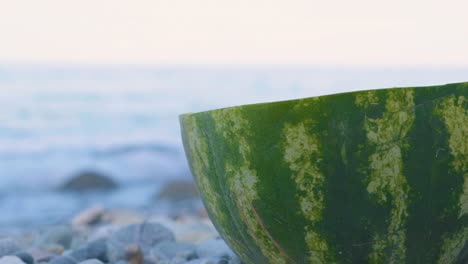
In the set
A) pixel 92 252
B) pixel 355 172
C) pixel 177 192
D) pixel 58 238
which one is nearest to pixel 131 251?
pixel 92 252

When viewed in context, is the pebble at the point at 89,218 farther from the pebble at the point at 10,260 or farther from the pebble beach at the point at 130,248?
the pebble at the point at 10,260

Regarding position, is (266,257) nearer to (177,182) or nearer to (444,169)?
(444,169)

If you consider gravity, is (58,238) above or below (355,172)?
below

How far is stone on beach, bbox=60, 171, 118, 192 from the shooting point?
887 cm

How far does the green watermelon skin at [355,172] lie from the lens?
1.52 meters

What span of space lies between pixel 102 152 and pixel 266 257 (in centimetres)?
1019

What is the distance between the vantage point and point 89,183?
9.01 m

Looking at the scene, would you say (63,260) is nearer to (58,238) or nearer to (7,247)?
(7,247)

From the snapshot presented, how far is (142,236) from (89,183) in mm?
6365

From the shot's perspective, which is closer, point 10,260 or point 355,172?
point 355,172

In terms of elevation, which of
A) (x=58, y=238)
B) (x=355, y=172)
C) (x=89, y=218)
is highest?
(x=355, y=172)

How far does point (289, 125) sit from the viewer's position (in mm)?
1551

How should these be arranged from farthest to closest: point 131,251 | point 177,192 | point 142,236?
1. point 177,192
2. point 142,236
3. point 131,251

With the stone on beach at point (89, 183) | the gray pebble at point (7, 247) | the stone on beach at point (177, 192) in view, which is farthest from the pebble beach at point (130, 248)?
the stone on beach at point (89, 183)
